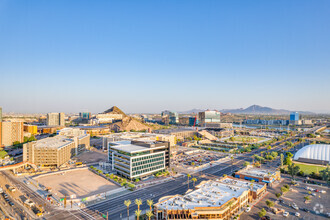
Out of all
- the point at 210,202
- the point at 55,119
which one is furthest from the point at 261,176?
the point at 55,119

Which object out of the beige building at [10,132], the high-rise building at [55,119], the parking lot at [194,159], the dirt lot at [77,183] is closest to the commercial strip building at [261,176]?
the parking lot at [194,159]

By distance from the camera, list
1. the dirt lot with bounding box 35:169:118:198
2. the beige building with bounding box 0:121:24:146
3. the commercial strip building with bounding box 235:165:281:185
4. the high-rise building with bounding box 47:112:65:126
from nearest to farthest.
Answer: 1. the dirt lot with bounding box 35:169:118:198
2. the commercial strip building with bounding box 235:165:281:185
3. the beige building with bounding box 0:121:24:146
4. the high-rise building with bounding box 47:112:65:126

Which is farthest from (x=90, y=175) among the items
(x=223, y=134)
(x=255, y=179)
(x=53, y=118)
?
(x=53, y=118)

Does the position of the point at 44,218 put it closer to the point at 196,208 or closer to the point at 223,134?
the point at 196,208

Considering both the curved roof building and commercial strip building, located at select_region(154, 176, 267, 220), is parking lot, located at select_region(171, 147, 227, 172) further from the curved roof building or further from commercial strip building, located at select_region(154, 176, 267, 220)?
the curved roof building

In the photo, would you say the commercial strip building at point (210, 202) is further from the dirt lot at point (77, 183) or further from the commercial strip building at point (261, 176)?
the dirt lot at point (77, 183)

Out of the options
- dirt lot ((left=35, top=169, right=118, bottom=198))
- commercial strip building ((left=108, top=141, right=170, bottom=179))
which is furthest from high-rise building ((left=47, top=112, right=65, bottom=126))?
commercial strip building ((left=108, top=141, right=170, bottom=179))
